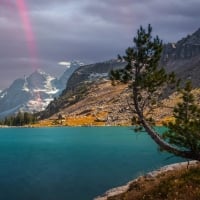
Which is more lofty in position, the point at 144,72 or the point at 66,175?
the point at 144,72

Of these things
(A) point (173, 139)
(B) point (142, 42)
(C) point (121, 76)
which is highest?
(B) point (142, 42)

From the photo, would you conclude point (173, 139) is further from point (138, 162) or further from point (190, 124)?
point (138, 162)

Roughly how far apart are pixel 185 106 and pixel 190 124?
578 cm

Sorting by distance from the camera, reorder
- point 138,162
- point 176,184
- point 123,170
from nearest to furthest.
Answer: point 176,184
point 123,170
point 138,162

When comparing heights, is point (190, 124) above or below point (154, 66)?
below

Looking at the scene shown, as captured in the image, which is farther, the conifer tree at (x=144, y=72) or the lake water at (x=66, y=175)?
the lake water at (x=66, y=175)

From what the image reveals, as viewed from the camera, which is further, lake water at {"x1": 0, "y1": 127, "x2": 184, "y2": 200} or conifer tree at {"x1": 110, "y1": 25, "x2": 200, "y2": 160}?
lake water at {"x1": 0, "y1": 127, "x2": 184, "y2": 200}

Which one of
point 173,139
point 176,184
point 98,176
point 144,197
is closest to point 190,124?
point 173,139

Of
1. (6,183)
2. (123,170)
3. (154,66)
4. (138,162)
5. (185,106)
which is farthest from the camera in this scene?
(138,162)

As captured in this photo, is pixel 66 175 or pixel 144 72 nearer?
pixel 144 72

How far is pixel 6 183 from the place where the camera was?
79125mm

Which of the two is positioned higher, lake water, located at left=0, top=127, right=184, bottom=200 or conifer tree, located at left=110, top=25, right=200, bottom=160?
conifer tree, located at left=110, top=25, right=200, bottom=160

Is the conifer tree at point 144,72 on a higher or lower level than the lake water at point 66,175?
higher

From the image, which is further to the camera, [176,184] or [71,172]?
[71,172]
